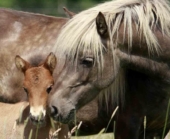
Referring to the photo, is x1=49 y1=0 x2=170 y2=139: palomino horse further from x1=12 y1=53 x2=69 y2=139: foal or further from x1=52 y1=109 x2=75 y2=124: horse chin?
x1=12 y1=53 x2=69 y2=139: foal

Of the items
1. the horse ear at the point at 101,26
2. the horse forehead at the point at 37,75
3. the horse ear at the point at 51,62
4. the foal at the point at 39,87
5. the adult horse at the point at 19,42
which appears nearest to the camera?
the horse ear at the point at 101,26

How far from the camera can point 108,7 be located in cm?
671

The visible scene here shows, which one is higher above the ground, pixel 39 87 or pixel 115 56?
pixel 115 56

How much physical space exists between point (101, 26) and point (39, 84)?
766mm

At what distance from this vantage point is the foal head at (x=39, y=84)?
21.5 ft

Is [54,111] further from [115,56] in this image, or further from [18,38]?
[18,38]

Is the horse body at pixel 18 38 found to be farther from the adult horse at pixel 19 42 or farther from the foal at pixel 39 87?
the foal at pixel 39 87

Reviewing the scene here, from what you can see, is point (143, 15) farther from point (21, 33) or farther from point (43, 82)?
point (21, 33)

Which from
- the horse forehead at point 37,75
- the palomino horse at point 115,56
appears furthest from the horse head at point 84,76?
the horse forehead at point 37,75

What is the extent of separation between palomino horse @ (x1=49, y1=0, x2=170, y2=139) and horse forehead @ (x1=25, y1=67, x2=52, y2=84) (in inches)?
7.5

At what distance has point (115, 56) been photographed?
6.39 meters

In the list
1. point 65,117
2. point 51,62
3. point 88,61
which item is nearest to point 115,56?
point 88,61

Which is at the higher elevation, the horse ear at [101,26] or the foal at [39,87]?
the horse ear at [101,26]

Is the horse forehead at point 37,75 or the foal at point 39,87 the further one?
the horse forehead at point 37,75
